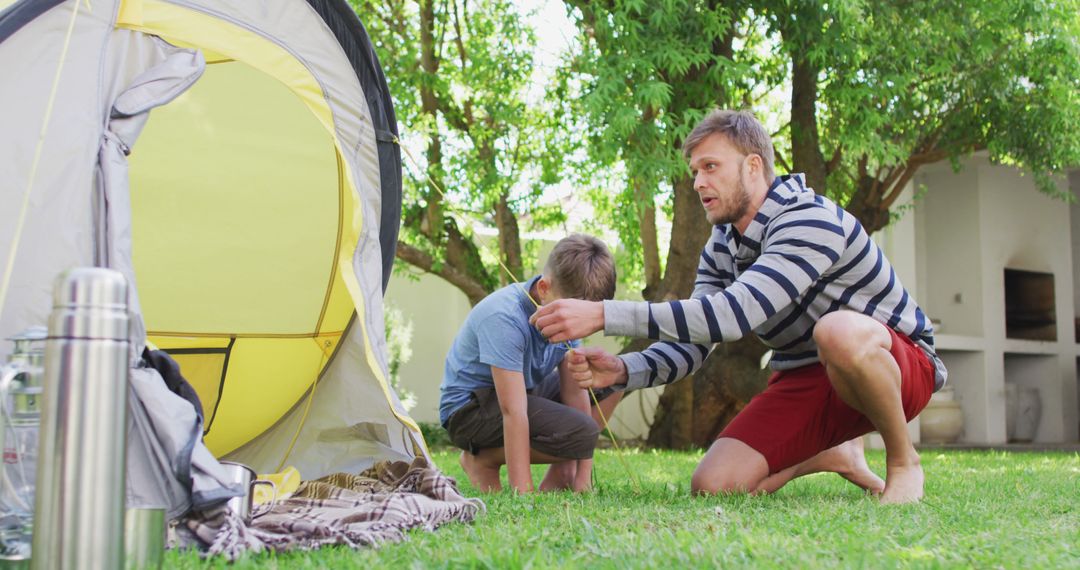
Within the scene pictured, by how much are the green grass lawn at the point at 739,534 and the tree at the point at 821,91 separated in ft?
8.70

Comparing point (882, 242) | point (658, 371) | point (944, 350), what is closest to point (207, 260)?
point (658, 371)

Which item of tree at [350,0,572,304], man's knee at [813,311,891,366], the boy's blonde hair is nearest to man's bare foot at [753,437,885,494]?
man's knee at [813,311,891,366]

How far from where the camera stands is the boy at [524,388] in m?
2.88

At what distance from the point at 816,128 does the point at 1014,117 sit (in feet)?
3.92

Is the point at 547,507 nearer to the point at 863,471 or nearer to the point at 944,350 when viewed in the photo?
the point at 863,471

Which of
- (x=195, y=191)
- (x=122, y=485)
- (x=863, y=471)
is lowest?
(x=863, y=471)

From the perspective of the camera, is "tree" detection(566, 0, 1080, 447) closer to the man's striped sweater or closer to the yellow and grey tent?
the yellow and grey tent

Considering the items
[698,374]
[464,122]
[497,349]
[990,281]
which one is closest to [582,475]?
[497,349]

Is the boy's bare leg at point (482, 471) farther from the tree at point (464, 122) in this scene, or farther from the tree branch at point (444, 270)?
the tree branch at point (444, 270)

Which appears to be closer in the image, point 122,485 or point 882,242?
point 122,485

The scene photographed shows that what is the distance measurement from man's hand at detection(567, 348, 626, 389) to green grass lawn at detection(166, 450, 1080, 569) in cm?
31

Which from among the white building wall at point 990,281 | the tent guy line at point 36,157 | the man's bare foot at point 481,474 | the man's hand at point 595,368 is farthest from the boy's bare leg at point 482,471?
the white building wall at point 990,281

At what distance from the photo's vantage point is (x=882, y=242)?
8109 mm

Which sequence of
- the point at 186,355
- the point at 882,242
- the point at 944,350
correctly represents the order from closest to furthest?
the point at 186,355 → the point at 882,242 → the point at 944,350
